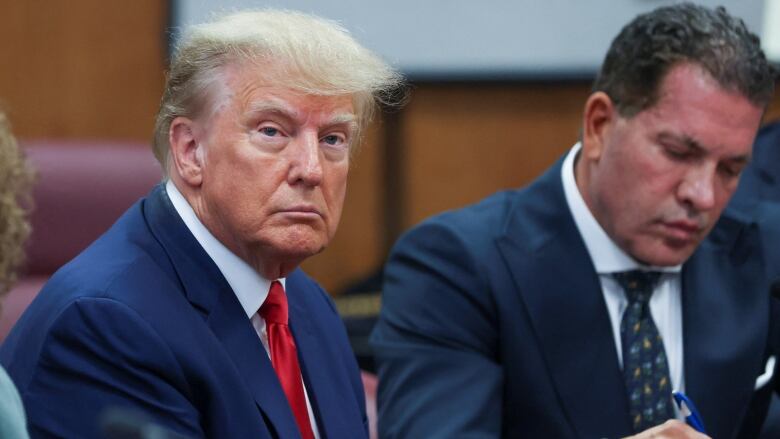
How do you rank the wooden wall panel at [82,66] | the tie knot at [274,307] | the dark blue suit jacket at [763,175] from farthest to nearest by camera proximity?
the wooden wall panel at [82,66], the dark blue suit jacket at [763,175], the tie knot at [274,307]

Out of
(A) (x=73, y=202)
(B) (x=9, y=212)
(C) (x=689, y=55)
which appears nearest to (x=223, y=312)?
(B) (x=9, y=212)

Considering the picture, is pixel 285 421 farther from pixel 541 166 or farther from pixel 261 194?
pixel 541 166

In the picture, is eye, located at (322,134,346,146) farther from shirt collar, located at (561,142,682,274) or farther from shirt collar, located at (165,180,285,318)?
shirt collar, located at (561,142,682,274)

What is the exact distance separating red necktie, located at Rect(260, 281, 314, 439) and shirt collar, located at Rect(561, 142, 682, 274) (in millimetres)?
667

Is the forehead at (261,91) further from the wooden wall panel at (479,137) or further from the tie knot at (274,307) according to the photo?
the wooden wall panel at (479,137)

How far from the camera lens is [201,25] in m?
1.57

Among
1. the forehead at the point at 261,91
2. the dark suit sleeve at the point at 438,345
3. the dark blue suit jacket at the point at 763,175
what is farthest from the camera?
the dark blue suit jacket at the point at 763,175

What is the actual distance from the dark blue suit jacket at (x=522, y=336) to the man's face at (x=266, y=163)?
547 mm

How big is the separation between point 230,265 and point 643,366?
0.80m

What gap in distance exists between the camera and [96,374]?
1379 millimetres

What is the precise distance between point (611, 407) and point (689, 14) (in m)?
0.65

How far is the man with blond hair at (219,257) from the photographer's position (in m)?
1.39

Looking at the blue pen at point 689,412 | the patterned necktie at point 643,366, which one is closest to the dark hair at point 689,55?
the patterned necktie at point 643,366

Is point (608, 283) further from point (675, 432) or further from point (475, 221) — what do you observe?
point (675, 432)
